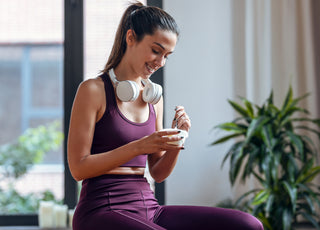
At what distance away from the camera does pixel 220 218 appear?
Answer: 1.22 m

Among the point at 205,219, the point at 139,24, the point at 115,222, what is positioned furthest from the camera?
the point at 139,24

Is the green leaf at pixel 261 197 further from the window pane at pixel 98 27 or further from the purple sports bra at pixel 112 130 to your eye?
the window pane at pixel 98 27

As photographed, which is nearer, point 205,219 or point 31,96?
point 205,219

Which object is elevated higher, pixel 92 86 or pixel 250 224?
pixel 92 86

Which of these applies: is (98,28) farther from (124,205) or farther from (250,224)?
(250,224)

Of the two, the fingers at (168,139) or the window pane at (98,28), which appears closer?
the fingers at (168,139)

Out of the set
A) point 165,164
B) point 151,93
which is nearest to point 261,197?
point 165,164

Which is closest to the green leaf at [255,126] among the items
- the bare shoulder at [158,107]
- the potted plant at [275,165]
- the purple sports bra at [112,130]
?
the potted plant at [275,165]

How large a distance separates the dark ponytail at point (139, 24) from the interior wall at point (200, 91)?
1.52m

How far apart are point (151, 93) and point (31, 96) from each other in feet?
8.69

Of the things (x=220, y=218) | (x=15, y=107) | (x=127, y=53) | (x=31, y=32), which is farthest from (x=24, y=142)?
(x=220, y=218)

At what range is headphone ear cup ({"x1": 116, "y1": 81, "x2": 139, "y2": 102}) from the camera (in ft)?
4.16

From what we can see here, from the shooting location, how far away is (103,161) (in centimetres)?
119

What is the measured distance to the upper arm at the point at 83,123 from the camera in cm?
123
